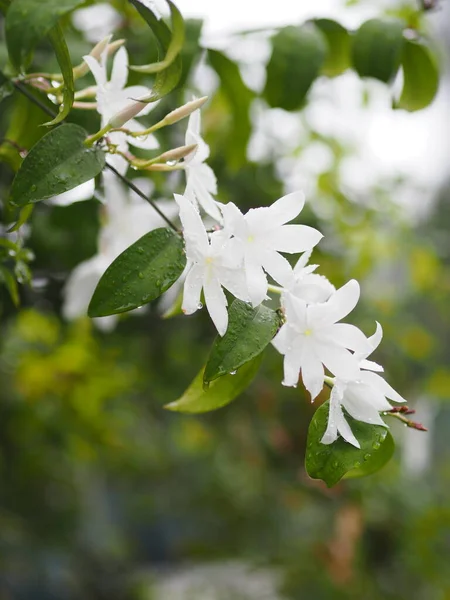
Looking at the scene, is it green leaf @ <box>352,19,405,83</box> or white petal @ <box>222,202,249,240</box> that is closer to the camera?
white petal @ <box>222,202,249,240</box>

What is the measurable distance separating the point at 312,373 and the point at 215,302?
0.07m

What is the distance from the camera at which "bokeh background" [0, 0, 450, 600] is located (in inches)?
37.4

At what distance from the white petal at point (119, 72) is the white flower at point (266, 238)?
0.54 feet

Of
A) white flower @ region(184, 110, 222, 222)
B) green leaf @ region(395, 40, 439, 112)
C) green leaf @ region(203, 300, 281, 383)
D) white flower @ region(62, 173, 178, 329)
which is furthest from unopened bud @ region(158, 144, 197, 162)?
green leaf @ region(395, 40, 439, 112)

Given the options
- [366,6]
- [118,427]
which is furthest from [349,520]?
[366,6]

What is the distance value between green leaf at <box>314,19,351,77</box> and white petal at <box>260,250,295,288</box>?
1.40 feet

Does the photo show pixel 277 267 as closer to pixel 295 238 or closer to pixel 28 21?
pixel 295 238

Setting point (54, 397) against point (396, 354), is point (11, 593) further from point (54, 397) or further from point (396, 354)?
point (396, 354)

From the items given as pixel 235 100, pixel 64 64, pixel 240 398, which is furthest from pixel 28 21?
pixel 240 398

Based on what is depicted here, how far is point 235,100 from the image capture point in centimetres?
78

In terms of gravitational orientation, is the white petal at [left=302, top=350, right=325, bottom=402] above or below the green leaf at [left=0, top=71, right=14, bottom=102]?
below

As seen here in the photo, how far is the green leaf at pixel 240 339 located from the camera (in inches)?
14.0

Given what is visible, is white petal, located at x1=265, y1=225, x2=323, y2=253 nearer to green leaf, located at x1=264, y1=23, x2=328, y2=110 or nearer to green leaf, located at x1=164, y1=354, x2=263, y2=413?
green leaf, located at x1=164, y1=354, x2=263, y2=413

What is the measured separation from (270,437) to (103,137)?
4.07 ft
